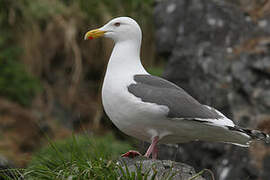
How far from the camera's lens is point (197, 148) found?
6.32 meters

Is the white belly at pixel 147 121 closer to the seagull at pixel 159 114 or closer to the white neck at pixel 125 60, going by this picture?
the seagull at pixel 159 114

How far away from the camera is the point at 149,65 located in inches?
415

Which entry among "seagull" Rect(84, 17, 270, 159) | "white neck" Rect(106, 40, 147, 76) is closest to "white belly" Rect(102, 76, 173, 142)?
"seagull" Rect(84, 17, 270, 159)

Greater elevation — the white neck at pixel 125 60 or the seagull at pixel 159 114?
the white neck at pixel 125 60

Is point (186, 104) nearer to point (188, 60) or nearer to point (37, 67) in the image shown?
point (188, 60)

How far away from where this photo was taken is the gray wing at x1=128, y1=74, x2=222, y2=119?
3453 millimetres

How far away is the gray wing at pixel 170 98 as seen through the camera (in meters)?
3.45


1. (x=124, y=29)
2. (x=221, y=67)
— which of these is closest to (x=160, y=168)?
(x=124, y=29)

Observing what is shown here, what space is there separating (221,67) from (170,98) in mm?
2964

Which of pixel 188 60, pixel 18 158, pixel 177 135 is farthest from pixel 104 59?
pixel 177 135

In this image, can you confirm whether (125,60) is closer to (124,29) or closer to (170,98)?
(124,29)

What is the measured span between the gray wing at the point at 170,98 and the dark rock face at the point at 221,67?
2416mm

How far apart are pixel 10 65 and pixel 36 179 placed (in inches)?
258

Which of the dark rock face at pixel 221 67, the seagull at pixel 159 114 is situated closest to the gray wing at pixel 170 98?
the seagull at pixel 159 114
